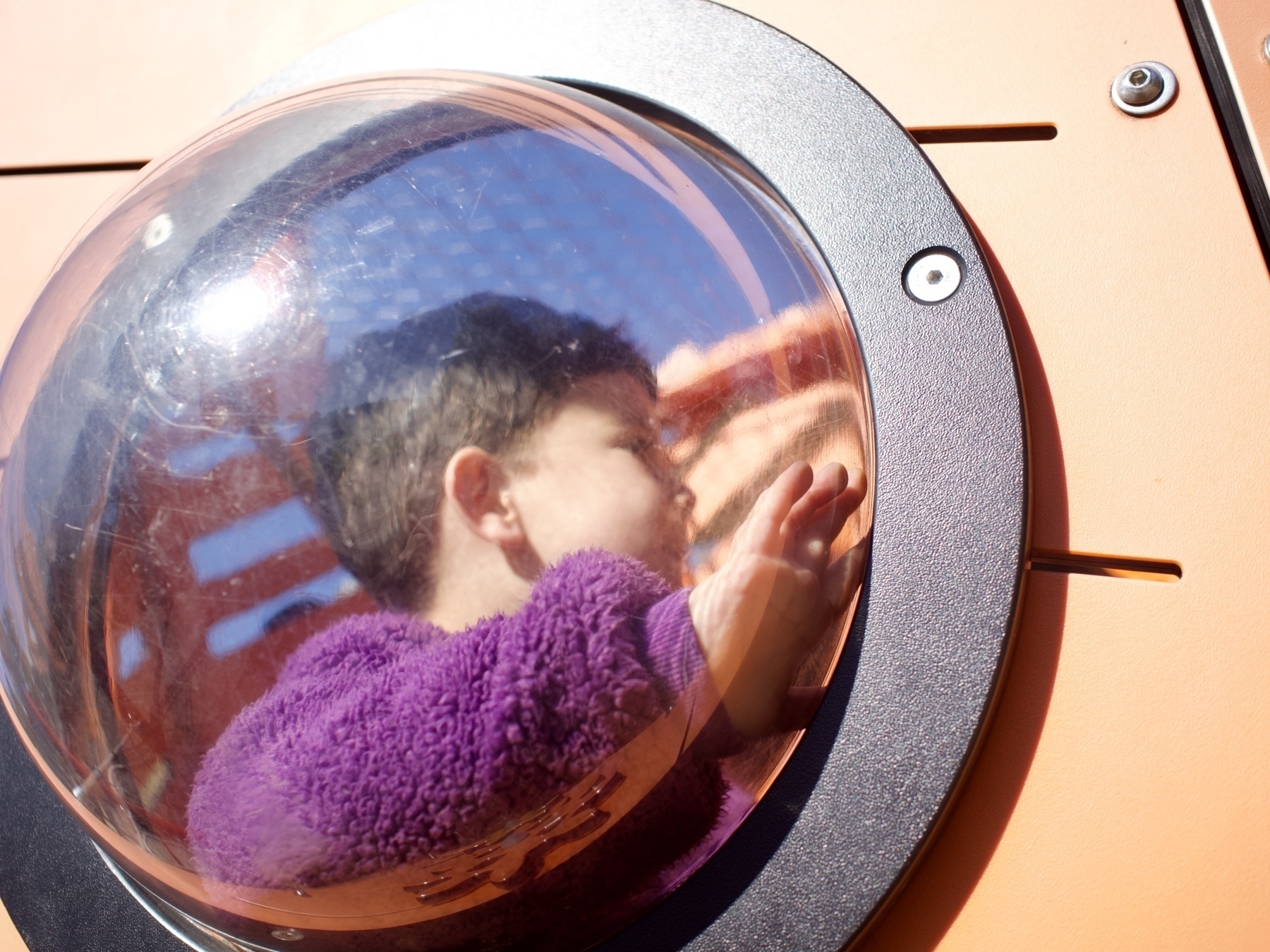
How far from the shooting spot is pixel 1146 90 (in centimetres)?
55

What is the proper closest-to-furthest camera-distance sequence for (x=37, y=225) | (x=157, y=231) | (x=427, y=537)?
1. (x=427, y=537)
2. (x=157, y=231)
3. (x=37, y=225)

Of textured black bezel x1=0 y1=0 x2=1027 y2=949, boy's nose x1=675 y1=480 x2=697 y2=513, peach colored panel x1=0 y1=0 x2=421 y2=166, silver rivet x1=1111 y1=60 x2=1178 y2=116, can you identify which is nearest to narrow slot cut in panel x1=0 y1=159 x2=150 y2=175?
peach colored panel x1=0 y1=0 x2=421 y2=166

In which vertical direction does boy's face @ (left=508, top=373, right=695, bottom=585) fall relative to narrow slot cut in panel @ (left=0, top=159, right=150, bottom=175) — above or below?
below

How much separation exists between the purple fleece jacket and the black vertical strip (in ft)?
1.22

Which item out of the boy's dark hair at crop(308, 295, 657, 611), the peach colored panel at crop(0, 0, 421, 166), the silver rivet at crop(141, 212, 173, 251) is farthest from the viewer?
the peach colored panel at crop(0, 0, 421, 166)

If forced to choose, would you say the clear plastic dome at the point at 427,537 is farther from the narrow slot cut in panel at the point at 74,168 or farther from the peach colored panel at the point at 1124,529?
the narrow slot cut in panel at the point at 74,168

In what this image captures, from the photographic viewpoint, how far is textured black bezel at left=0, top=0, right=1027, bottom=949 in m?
0.46

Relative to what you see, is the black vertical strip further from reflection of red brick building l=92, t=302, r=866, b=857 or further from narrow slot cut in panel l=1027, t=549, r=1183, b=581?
reflection of red brick building l=92, t=302, r=866, b=857

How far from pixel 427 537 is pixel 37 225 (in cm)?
62

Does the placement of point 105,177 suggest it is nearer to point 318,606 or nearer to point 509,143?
point 509,143

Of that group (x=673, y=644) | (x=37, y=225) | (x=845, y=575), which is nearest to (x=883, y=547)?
(x=845, y=575)

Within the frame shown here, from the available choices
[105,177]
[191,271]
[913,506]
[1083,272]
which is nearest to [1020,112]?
[1083,272]

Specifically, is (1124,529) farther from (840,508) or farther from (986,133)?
(986,133)

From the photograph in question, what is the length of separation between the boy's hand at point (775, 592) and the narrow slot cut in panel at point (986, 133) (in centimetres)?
22
